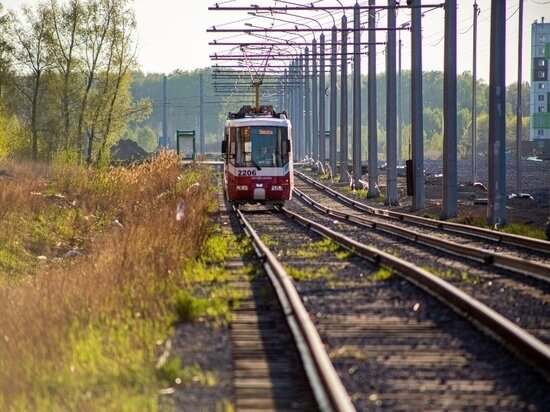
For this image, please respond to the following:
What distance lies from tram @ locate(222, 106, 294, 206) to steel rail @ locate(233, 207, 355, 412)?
22379 millimetres

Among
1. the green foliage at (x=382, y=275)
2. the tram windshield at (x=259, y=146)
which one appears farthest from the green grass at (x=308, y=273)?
Result: the tram windshield at (x=259, y=146)

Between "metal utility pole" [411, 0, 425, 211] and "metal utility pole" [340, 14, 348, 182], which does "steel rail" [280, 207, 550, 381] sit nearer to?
"metal utility pole" [411, 0, 425, 211]

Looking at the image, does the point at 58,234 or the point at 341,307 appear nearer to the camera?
the point at 341,307

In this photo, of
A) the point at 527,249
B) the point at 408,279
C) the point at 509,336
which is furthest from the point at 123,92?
the point at 509,336

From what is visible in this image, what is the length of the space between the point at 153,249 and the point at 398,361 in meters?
8.28

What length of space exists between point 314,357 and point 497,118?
67.3 feet

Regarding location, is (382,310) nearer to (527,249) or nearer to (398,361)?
(398,361)

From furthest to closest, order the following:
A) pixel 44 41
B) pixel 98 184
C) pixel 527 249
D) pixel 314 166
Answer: pixel 314 166 < pixel 44 41 < pixel 98 184 < pixel 527 249

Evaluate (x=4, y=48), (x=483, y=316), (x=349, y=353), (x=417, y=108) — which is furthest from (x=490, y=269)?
(x=4, y=48)

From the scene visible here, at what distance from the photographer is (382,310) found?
12.7 m

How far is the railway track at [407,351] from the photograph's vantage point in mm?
8609

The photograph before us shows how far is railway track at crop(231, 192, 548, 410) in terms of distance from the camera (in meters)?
8.61

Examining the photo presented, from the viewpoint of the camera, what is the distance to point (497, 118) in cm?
2880

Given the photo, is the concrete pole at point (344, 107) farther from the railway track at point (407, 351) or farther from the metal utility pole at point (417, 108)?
the railway track at point (407, 351)
